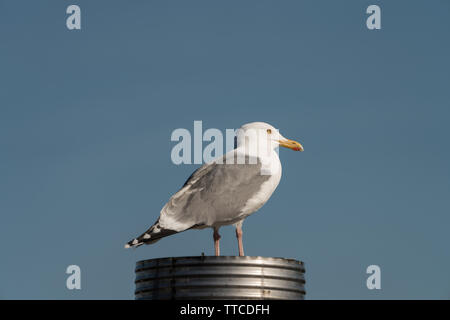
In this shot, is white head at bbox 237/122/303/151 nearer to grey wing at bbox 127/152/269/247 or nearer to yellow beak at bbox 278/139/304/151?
yellow beak at bbox 278/139/304/151

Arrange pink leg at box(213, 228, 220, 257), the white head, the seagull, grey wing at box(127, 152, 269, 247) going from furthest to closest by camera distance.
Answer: the white head → pink leg at box(213, 228, 220, 257) → the seagull → grey wing at box(127, 152, 269, 247)

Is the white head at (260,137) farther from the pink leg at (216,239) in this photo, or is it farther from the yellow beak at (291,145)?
the pink leg at (216,239)

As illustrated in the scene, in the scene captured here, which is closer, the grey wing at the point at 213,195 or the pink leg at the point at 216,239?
the grey wing at the point at 213,195

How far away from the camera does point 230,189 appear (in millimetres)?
11961

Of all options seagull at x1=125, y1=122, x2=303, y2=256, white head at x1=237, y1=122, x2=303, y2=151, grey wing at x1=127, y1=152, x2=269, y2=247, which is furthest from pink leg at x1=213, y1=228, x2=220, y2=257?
white head at x1=237, y1=122, x2=303, y2=151

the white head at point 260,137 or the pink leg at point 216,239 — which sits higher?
the white head at point 260,137

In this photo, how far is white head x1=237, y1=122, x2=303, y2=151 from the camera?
1244cm

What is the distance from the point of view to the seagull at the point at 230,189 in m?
11.4

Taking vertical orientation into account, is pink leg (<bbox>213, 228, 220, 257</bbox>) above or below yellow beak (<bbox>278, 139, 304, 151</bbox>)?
below

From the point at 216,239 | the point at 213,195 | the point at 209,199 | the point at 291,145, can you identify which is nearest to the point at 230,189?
the point at 213,195

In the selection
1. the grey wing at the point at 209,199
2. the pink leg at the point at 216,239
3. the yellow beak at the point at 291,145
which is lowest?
the pink leg at the point at 216,239

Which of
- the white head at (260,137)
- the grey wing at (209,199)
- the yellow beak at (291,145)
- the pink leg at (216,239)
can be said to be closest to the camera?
the grey wing at (209,199)

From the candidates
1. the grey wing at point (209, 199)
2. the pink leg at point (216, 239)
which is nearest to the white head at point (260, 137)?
the grey wing at point (209, 199)

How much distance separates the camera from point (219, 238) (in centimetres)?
1201
